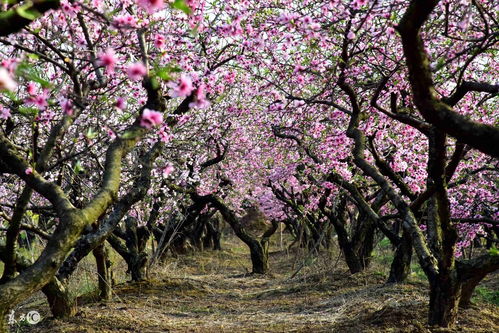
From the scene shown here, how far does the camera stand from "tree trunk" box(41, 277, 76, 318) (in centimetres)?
693

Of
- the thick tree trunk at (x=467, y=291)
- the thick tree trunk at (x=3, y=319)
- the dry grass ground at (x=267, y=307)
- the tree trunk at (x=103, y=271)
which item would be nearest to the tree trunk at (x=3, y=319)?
the thick tree trunk at (x=3, y=319)

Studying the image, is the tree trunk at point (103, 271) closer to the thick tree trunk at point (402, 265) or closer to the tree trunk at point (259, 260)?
the thick tree trunk at point (402, 265)

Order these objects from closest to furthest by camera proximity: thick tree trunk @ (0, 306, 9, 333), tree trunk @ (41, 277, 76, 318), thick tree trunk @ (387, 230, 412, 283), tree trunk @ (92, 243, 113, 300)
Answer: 1. thick tree trunk @ (0, 306, 9, 333)
2. tree trunk @ (41, 277, 76, 318)
3. tree trunk @ (92, 243, 113, 300)
4. thick tree trunk @ (387, 230, 412, 283)

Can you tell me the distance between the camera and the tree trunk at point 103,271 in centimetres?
859

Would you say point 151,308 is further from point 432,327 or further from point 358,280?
point 432,327

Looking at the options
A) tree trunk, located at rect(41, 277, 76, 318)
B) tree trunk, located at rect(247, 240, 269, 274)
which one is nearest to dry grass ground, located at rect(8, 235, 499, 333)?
tree trunk, located at rect(41, 277, 76, 318)

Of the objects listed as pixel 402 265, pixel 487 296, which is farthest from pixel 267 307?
pixel 487 296

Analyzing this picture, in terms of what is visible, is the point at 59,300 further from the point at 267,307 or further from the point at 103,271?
the point at 267,307

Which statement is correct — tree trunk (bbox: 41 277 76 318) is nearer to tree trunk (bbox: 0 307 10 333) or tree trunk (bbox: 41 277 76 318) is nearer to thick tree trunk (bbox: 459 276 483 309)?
tree trunk (bbox: 0 307 10 333)

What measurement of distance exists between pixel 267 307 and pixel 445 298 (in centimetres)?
487

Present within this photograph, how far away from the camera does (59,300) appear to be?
23.4 ft

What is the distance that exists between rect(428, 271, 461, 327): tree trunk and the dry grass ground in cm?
16

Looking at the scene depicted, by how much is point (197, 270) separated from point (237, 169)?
3.77 meters

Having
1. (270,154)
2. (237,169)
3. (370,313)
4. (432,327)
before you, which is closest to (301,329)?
(370,313)
